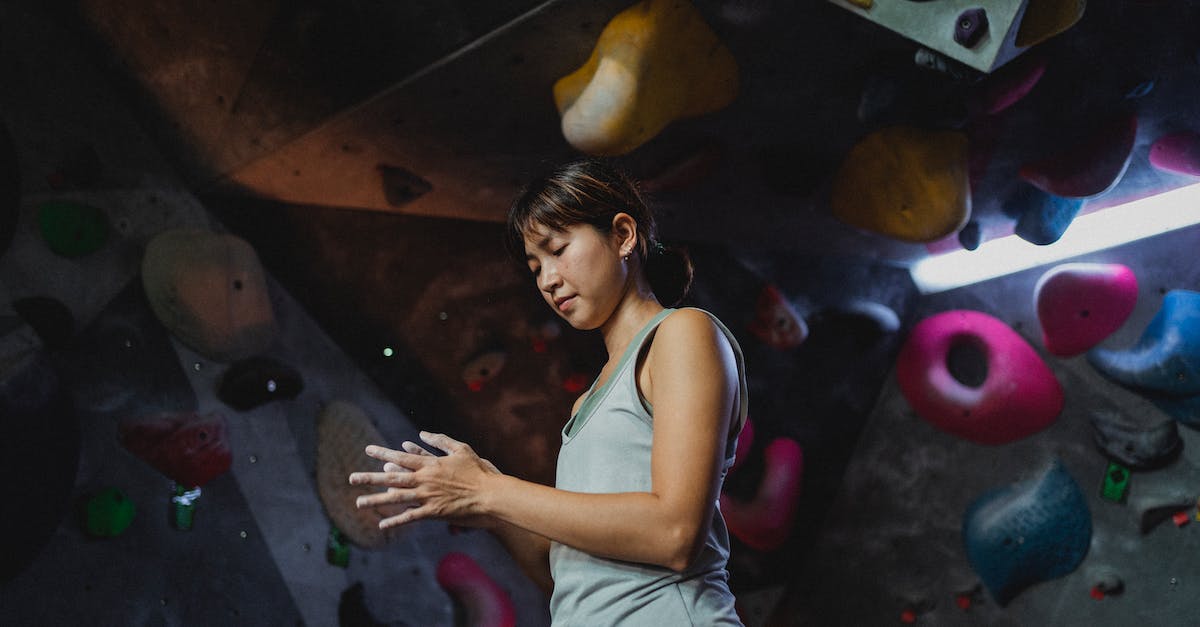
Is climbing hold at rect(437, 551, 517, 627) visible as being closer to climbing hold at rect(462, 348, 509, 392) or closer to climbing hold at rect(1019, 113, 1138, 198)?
climbing hold at rect(462, 348, 509, 392)

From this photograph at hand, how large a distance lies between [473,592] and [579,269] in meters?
2.02

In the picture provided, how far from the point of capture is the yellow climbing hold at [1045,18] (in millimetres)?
1892

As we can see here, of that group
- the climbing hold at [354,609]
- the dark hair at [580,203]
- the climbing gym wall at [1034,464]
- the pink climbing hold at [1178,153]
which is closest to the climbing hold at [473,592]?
the climbing hold at [354,609]

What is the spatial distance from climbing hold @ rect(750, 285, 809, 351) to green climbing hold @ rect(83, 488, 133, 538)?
80.2 inches

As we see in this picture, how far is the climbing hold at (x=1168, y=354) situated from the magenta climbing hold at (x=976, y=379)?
238mm

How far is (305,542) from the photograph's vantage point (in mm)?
2562

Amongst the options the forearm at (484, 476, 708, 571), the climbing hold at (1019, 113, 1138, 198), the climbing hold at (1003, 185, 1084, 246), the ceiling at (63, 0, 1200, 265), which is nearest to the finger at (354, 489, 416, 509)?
the forearm at (484, 476, 708, 571)

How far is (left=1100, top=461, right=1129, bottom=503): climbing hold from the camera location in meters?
Result: 3.00

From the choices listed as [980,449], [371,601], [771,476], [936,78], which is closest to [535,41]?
[936,78]

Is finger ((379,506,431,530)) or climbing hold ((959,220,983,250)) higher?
finger ((379,506,431,530))

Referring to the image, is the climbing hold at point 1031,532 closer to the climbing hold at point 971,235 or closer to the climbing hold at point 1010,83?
the climbing hold at point 971,235

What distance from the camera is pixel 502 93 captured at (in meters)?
2.23

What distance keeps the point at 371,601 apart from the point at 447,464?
1932 mm

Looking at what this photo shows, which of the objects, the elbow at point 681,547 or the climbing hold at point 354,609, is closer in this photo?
the elbow at point 681,547
